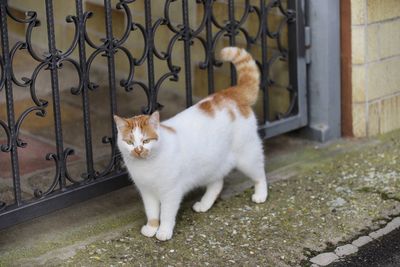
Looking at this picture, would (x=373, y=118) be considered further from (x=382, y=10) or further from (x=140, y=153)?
(x=140, y=153)

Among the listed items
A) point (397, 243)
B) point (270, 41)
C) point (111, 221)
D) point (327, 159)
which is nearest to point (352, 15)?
point (270, 41)

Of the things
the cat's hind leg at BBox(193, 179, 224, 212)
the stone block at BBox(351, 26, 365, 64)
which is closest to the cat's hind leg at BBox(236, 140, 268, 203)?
the cat's hind leg at BBox(193, 179, 224, 212)

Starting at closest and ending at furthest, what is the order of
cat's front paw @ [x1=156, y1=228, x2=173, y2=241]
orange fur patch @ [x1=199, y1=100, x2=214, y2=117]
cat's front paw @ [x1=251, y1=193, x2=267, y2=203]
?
1. cat's front paw @ [x1=156, y1=228, x2=173, y2=241]
2. orange fur patch @ [x1=199, y1=100, x2=214, y2=117]
3. cat's front paw @ [x1=251, y1=193, x2=267, y2=203]

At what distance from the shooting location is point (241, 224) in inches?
165

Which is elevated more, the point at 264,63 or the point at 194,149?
the point at 264,63

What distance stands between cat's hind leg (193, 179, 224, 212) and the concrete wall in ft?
4.50

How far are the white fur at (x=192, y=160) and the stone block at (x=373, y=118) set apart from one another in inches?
46.8

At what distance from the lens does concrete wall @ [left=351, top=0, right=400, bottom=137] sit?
5.15 metres

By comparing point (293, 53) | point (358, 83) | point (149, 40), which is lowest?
point (358, 83)

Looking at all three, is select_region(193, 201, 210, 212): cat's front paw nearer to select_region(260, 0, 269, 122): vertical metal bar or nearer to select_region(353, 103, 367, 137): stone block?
select_region(260, 0, 269, 122): vertical metal bar

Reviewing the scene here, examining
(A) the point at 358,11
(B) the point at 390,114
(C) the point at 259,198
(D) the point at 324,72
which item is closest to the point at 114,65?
(C) the point at 259,198

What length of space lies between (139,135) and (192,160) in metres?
0.40

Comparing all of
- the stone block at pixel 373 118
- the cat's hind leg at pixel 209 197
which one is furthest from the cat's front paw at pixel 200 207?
the stone block at pixel 373 118

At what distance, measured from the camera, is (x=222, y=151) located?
13.7 feet
